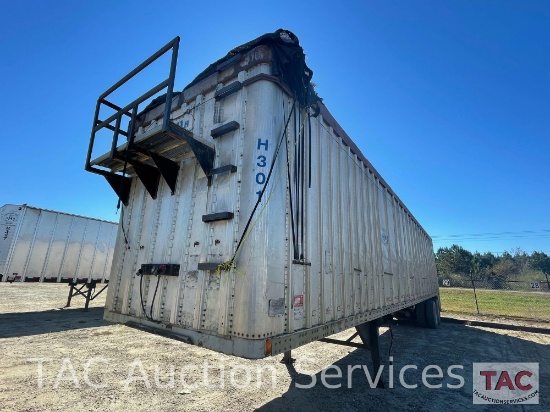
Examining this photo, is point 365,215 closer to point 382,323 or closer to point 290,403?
point 382,323

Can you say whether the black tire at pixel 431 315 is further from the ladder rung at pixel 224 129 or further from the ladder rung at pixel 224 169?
the ladder rung at pixel 224 129

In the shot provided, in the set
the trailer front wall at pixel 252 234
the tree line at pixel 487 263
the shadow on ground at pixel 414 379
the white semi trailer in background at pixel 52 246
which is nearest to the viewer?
the trailer front wall at pixel 252 234

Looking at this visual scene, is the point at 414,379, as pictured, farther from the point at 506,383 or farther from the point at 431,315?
the point at 431,315

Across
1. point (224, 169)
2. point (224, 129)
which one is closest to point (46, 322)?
point (224, 169)

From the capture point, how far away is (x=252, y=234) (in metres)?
2.83

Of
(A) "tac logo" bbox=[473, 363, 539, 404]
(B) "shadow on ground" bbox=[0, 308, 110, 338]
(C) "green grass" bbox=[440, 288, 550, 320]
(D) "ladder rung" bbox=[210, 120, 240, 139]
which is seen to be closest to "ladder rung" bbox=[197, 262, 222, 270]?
(D) "ladder rung" bbox=[210, 120, 240, 139]

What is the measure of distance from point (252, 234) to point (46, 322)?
10.5m

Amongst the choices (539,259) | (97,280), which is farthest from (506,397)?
(539,259)

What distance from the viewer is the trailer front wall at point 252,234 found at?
2.83 metres

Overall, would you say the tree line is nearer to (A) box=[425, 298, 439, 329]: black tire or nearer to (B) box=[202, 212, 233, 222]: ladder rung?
(A) box=[425, 298, 439, 329]: black tire

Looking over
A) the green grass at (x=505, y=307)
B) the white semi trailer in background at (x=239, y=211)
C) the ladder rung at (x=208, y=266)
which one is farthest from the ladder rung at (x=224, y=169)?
the green grass at (x=505, y=307)

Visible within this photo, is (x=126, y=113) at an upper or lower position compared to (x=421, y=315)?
upper

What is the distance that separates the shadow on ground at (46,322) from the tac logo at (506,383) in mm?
10502

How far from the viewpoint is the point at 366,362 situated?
656 centimetres
